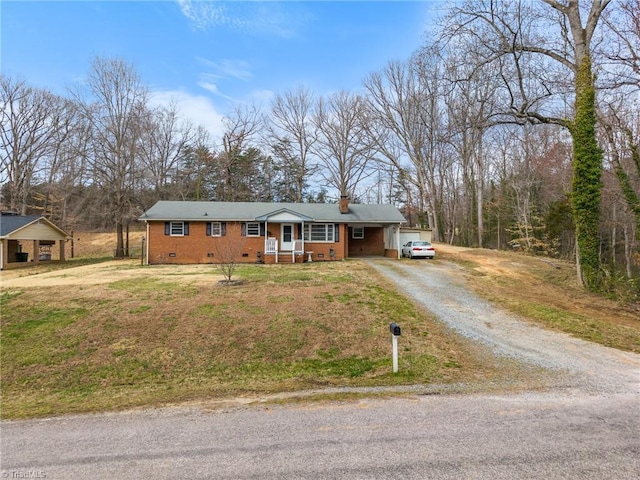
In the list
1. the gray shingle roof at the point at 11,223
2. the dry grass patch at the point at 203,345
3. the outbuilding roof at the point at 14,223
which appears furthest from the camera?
the gray shingle roof at the point at 11,223

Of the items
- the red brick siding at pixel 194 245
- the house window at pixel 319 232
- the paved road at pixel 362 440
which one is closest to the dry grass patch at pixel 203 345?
the paved road at pixel 362 440

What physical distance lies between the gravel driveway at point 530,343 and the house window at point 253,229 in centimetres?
1113

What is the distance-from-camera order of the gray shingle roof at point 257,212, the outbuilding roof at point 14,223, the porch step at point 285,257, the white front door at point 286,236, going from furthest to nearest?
the white front door at point 286,236, the porch step at point 285,257, the gray shingle roof at point 257,212, the outbuilding roof at point 14,223

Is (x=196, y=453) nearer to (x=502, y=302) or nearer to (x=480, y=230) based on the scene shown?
(x=502, y=302)

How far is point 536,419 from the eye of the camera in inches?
158

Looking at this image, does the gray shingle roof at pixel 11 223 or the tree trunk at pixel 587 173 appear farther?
the gray shingle roof at pixel 11 223

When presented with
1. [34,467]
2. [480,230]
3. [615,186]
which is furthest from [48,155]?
[615,186]

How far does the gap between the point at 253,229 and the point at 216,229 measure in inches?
88.9

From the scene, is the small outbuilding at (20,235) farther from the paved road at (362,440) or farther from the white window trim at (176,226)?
the paved road at (362,440)

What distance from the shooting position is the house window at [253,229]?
21594 mm

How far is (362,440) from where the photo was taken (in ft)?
11.9

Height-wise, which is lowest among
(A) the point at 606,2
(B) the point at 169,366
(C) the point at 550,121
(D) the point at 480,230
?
(B) the point at 169,366

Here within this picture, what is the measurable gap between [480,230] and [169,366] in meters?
30.8

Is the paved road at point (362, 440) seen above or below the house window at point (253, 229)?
below
